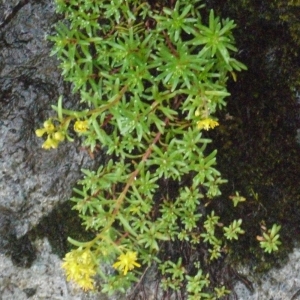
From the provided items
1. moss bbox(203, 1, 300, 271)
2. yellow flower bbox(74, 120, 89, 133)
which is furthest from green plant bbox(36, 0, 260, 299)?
moss bbox(203, 1, 300, 271)

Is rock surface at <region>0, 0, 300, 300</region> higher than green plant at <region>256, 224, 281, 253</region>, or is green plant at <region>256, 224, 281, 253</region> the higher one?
rock surface at <region>0, 0, 300, 300</region>

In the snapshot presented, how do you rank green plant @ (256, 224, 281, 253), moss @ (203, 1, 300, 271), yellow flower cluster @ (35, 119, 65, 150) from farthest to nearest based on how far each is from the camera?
green plant @ (256, 224, 281, 253), moss @ (203, 1, 300, 271), yellow flower cluster @ (35, 119, 65, 150)

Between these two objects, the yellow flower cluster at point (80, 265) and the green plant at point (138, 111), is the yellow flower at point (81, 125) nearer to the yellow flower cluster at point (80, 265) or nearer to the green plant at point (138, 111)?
the green plant at point (138, 111)

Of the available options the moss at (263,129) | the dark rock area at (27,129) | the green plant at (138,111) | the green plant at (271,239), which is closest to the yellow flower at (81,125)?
the green plant at (138,111)

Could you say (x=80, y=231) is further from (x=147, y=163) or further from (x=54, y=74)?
(x=54, y=74)

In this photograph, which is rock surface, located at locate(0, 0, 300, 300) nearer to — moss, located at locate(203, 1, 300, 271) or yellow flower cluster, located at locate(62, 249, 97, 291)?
moss, located at locate(203, 1, 300, 271)

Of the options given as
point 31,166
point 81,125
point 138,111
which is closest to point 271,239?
point 138,111

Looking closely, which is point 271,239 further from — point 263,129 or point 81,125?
point 81,125

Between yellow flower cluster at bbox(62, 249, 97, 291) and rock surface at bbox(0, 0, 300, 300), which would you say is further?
rock surface at bbox(0, 0, 300, 300)
